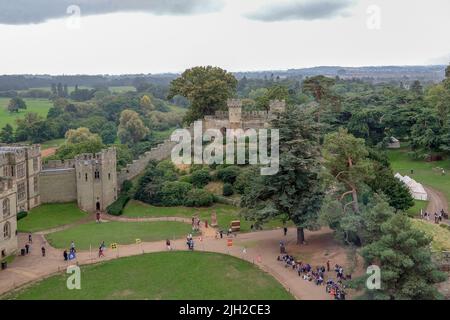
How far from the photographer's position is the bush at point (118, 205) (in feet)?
205

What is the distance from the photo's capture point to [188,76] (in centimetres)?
8488

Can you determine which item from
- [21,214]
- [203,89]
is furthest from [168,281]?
[203,89]

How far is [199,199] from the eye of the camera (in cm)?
6206

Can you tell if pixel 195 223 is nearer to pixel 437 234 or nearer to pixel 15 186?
pixel 15 186

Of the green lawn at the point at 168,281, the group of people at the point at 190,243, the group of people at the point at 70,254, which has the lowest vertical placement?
the green lawn at the point at 168,281

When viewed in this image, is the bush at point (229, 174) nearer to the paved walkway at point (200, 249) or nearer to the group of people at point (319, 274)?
the paved walkway at point (200, 249)

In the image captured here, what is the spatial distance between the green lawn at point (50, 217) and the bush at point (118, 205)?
3.32 meters

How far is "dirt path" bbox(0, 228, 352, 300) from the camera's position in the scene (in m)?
39.5

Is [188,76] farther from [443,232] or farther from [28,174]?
[443,232]

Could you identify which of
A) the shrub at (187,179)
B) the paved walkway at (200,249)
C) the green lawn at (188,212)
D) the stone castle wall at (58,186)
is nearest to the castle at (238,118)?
the shrub at (187,179)

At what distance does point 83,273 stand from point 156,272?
20.5 feet

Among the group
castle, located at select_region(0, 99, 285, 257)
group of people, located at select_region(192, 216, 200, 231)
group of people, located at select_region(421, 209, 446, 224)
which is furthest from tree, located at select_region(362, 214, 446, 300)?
castle, located at select_region(0, 99, 285, 257)
